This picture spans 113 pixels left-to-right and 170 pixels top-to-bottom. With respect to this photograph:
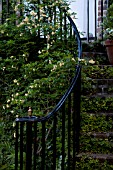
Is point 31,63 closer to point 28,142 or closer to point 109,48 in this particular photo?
point 109,48

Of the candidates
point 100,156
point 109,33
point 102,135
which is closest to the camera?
point 100,156

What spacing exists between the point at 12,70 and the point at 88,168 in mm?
1893

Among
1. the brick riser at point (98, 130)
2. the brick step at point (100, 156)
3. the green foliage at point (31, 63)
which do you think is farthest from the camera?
the green foliage at point (31, 63)

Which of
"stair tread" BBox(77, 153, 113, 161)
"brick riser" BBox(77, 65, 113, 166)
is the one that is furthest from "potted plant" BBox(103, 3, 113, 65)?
"stair tread" BBox(77, 153, 113, 161)

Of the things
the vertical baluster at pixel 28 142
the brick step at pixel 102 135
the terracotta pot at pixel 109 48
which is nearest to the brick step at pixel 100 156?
the brick step at pixel 102 135

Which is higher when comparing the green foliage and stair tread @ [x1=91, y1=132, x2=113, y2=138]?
the green foliage

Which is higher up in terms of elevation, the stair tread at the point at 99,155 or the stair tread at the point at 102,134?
the stair tread at the point at 102,134

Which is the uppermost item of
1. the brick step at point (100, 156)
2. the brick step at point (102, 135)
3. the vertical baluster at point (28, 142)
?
the vertical baluster at point (28, 142)

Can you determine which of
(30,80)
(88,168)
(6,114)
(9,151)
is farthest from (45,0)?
(88,168)

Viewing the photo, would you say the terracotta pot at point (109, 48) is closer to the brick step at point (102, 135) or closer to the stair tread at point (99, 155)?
the brick step at point (102, 135)

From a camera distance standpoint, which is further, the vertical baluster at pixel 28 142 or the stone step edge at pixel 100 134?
the stone step edge at pixel 100 134

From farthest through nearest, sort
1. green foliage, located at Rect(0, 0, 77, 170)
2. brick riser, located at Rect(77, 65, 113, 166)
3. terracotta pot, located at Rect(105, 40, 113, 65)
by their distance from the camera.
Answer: terracotta pot, located at Rect(105, 40, 113, 65), green foliage, located at Rect(0, 0, 77, 170), brick riser, located at Rect(77, 65, 113, 166)

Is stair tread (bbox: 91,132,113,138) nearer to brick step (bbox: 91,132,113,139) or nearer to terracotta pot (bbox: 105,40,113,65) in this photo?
brick step (bbox: 91,132,113,139)

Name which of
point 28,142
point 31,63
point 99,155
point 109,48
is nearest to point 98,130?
point 99,155
